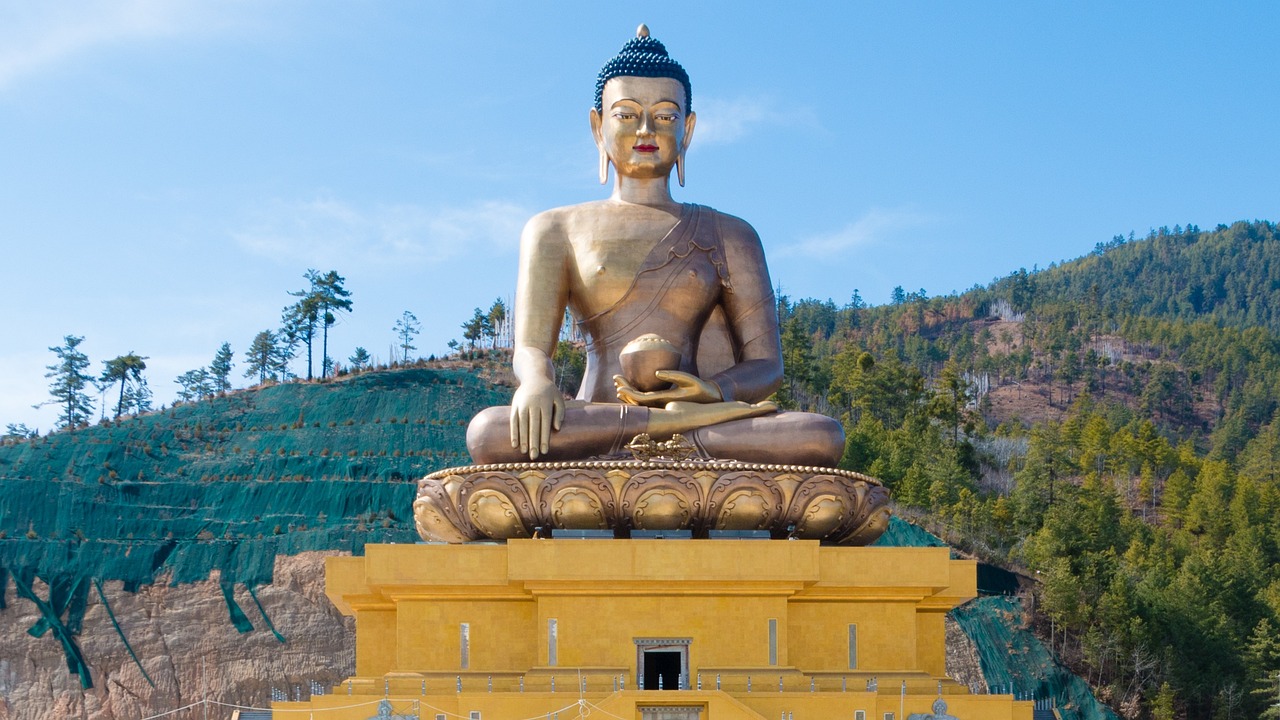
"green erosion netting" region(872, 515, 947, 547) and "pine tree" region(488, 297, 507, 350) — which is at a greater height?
"pine tree" region(488, 297, 507, 350)

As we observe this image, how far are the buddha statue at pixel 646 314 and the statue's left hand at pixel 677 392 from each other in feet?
0.04

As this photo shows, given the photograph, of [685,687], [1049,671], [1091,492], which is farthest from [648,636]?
[1091,492]

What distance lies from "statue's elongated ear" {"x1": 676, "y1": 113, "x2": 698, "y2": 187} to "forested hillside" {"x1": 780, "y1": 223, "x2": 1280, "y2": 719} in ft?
49.7

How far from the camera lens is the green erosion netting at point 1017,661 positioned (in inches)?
1196

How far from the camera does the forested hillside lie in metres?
30.7

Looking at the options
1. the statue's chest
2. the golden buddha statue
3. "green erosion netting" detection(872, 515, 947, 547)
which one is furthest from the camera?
"green erosion netting" detection(872, 515, 947, 547)

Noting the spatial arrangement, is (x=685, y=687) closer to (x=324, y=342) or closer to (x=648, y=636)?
(x=648, y=636)

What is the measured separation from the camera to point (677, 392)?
1491cm

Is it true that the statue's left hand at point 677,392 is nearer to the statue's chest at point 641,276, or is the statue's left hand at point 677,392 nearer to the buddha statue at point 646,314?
the buddha statue at point 646,314

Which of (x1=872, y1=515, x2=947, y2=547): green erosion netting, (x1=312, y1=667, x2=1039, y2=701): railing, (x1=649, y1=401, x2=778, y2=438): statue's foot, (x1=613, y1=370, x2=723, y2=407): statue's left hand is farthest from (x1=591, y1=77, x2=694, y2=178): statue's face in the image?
(x1=872, y1=515, x2=947, y2=547): green erosion netting

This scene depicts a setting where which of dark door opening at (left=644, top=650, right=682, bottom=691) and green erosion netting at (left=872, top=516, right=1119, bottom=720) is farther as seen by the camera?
green erosion netting at (left=872, top=516, right=1119, bottom=720)

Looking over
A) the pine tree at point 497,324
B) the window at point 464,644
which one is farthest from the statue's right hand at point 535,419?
the pine tree at point 497,324

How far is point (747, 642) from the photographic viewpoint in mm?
13875

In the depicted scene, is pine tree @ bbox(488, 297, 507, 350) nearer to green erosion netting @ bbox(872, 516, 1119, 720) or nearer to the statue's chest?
green erosion netting @ bbox(872, 516, 1119, 720)
